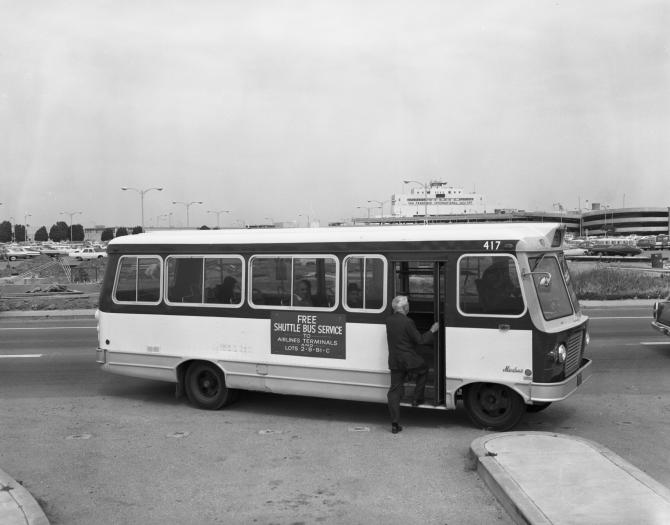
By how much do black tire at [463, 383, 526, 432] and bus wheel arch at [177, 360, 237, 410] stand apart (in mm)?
3345

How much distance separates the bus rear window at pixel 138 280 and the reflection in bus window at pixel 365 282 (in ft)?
9.75

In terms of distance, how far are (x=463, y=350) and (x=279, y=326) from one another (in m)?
2.46

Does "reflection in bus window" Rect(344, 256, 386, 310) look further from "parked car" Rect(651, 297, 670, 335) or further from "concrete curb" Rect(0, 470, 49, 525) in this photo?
"parked car" Rect(651, 297, 670, 335)

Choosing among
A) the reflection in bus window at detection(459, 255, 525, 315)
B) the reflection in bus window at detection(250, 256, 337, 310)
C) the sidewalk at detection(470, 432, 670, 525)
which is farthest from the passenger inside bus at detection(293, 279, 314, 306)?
the sidewalk at detection(470, 432, 670, 525)

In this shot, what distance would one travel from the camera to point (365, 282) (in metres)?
8.55

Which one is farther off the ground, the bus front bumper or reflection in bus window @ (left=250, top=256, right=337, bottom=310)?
reflection in bus window @ (left=250, top=256, right=337, bottom=310)

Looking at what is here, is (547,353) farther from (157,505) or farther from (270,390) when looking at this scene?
(157,505)

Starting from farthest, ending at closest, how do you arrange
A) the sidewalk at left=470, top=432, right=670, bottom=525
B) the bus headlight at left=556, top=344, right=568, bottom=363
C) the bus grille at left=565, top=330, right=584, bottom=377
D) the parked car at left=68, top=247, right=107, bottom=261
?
the parked car at left=68, top=247, right=107, bottom=261 < the bus grille at left=565, top=330, right=584, bottom=377 < the bus headlight at left=556, top=344, right=568, bottom=363 < the sidewalk at left=470, top=432, right=670, bottom=525

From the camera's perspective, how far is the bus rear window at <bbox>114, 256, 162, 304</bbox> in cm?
984

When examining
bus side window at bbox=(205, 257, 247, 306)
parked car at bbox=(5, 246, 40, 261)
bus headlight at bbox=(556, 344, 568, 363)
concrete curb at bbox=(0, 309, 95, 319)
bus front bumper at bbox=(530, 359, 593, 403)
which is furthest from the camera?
parked car at bbox=(5, 246, 40, 261)

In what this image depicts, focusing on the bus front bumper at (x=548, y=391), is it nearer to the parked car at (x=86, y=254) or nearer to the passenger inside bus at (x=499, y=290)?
the passenger inside bus at (x=499, y=290)

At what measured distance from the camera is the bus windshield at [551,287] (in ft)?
25.9

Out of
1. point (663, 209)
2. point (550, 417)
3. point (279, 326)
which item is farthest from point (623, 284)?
point (663, 209)

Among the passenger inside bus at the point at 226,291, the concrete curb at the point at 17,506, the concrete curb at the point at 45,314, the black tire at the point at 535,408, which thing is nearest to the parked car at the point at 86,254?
the concrete curb at the point at 45,314
